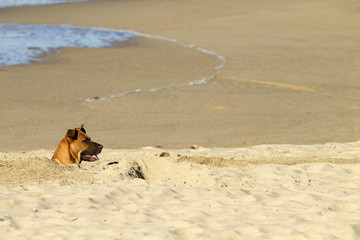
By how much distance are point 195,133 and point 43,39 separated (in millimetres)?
12749

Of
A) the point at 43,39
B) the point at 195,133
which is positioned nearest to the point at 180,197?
the point at 195,133

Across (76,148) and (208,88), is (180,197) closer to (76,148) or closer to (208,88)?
(76,148)

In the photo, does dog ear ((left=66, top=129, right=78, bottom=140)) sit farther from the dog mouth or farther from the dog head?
the dog mouth

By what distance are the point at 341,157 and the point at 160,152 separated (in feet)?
9.08

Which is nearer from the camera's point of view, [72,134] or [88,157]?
[72,134]

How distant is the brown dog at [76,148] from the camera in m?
6.39

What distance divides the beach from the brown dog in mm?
138

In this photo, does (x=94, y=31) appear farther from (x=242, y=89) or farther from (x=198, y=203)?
(x=198, y=203)

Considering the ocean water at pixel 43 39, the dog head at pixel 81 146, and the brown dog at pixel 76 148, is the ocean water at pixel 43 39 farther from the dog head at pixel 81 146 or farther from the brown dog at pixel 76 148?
the dog head at pixel 81 146

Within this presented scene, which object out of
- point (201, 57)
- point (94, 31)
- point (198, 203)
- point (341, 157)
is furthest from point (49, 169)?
point (94, 31)

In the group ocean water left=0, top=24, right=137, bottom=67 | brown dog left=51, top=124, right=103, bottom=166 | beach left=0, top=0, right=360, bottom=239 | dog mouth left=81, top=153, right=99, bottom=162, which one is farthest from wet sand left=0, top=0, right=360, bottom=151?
dog mouth left=81, top=153, right=99, bottom=162

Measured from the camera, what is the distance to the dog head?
638 cm

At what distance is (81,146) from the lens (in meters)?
6.47

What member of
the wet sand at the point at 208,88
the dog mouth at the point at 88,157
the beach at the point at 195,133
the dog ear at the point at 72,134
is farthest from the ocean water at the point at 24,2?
the dog ear at the point at 72,134
